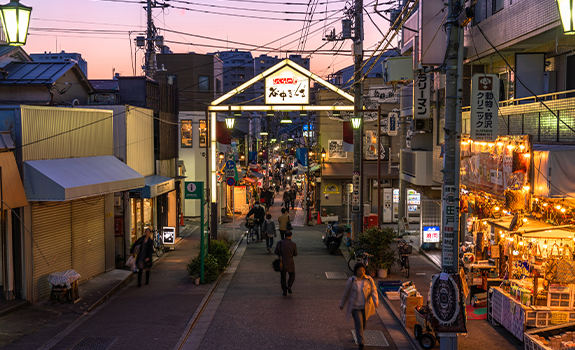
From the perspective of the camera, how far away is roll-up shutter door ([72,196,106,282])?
1558 cm

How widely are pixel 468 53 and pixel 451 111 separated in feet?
26.6

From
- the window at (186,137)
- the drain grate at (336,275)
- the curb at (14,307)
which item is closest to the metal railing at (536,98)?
the drain grate at (336,275)

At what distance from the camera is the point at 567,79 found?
12.9 meters

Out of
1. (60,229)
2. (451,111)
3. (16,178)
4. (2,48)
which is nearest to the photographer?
(451,111)

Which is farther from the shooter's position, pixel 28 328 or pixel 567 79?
pixel 567 79

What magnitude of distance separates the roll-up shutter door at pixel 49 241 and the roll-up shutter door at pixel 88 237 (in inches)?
14.9

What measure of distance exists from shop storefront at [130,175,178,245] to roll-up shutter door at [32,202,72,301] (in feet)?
15.5

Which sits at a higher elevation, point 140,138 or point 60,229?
point 140,138

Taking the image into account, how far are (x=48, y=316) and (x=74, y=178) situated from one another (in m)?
3.51

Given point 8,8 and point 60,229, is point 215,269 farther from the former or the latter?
point 8,8

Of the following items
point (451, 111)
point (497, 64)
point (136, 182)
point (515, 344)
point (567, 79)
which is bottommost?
point (515, 344)

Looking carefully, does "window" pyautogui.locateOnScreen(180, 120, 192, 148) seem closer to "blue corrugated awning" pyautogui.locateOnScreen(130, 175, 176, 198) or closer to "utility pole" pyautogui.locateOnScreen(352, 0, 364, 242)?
"blue corrugated awning" pyautogui.locateOnScreen(130, 175, 176, 198)

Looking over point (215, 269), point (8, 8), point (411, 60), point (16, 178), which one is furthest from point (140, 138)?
point (8, 8)


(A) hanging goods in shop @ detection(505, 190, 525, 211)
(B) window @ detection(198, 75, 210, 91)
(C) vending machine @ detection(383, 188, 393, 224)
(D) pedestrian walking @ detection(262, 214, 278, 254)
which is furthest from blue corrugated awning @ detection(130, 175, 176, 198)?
(B) window @ detection(198, 75, 210, 91)
